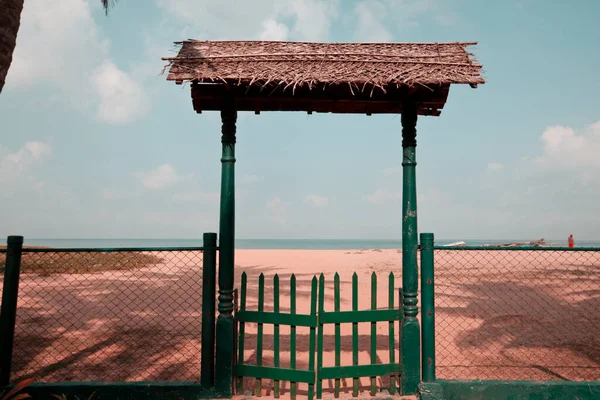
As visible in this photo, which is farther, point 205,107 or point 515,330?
point 515,330

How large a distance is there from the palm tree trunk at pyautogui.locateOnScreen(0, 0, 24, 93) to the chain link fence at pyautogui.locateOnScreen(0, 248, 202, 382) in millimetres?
1570

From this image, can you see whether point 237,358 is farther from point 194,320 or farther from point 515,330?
point 515,330

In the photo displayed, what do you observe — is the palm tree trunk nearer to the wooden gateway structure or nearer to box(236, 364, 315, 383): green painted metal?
the wooden gateway structure

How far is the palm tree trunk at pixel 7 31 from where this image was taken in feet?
9.25

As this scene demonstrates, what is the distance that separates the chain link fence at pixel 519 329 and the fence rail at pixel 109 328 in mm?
3293

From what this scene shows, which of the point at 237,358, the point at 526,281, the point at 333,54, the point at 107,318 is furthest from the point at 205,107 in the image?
the point at 526,281

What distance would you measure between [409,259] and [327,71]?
227 centimetres

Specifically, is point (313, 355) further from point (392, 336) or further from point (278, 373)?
point (392, 336)

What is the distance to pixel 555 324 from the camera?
7.32 meters

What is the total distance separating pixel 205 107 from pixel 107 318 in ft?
18.4

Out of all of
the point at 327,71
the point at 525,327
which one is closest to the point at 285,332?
the point at 525,327

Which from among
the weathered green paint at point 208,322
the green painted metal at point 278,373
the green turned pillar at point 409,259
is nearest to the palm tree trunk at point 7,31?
the weathered green paint at point 208,322

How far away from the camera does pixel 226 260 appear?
420 centimetres

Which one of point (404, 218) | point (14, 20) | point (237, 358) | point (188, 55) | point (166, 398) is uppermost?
point (188, 55)
